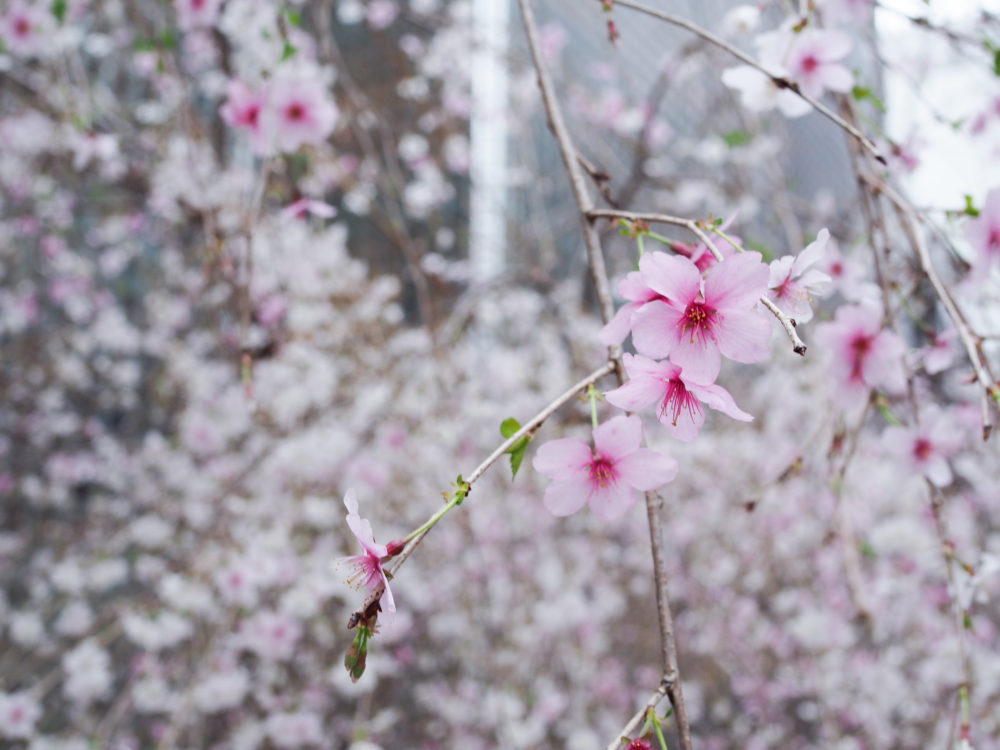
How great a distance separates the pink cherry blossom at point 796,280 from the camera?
540mm

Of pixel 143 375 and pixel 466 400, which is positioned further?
pixel 143 375

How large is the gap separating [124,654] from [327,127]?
2.73m

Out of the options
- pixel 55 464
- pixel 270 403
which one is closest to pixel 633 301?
pixel 270 403

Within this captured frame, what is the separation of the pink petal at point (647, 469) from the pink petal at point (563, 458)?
3 cm

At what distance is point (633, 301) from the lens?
575 millimetres

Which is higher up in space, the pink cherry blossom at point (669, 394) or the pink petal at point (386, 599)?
the pink cherry blossom at point (669, 394)

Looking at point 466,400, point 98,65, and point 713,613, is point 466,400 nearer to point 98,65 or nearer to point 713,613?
point 713,613

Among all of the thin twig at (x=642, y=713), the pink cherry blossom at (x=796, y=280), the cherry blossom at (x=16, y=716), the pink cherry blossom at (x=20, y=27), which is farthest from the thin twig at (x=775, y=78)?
the cherry blossom at (x=16, y=716)

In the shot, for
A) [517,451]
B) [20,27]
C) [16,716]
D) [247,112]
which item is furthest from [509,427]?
[16,716]

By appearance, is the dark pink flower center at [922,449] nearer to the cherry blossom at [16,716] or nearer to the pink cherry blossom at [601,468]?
the pink cherry blossom at [601,468]

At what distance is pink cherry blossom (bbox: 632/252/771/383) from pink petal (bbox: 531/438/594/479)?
4.0 inches

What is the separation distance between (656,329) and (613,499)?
149 millimetres

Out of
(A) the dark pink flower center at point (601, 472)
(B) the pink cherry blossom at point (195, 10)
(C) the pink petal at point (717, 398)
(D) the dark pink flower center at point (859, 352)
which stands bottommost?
(A) the dark pink flower center at point (601, 472)

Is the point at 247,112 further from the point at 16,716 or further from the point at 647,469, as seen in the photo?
the point at 16,716
